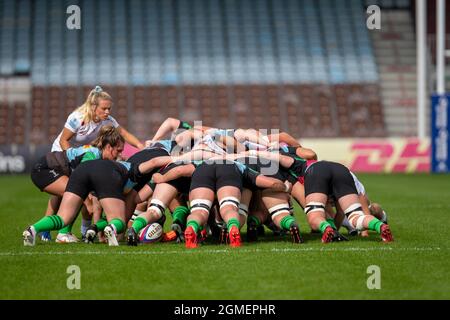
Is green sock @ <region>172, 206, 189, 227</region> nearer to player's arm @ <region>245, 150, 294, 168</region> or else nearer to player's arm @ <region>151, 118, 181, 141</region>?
player's arm @ <region>245, 150, 294, 168</region>

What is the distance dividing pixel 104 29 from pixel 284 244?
26.0 meters

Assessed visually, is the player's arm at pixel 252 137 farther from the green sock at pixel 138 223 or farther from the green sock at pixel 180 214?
the green sock at pixel 138 223

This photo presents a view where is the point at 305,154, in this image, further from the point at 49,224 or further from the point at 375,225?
the point at 49,224

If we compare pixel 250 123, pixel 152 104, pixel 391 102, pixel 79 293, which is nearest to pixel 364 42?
pixel 391 102

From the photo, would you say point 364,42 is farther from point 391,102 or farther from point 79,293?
point 79,293

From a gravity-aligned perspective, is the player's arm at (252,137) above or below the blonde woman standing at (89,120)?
below

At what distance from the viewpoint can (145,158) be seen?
31.2ft

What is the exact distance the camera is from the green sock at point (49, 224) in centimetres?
875

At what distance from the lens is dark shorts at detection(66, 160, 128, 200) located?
8.95 m

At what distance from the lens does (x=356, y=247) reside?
8.62m

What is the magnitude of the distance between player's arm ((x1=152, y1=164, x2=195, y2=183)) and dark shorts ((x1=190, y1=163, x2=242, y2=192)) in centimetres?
11

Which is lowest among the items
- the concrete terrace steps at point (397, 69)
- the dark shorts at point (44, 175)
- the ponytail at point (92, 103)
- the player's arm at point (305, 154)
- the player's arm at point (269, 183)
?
the player's arm at point (269, 183)

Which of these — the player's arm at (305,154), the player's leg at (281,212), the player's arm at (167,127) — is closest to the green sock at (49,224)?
the player's arm at (167,127)

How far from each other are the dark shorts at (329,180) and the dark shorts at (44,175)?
109 inches
